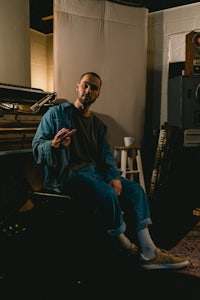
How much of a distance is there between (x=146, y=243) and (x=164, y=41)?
9.82 ft

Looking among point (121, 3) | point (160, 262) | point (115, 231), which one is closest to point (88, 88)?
point (115, 231)

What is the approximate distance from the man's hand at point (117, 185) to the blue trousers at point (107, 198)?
0.27 feet

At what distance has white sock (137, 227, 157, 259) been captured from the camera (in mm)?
1781

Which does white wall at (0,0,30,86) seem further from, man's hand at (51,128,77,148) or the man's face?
man's hand at (51,128,77,148)

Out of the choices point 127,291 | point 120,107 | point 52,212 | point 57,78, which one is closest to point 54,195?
point 52,212

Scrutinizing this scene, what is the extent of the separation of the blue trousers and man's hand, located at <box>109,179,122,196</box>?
0.27 feet

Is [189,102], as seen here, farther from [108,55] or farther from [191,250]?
[191,250]

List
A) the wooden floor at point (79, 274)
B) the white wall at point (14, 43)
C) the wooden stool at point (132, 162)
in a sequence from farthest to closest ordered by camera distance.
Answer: the wooden stool at point (132, 162)
the white wall at point (14, 43)
the wooden floor at point (79, 274)

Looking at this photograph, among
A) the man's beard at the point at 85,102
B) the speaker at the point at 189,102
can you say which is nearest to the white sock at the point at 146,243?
the man's beard at the point at 85,102

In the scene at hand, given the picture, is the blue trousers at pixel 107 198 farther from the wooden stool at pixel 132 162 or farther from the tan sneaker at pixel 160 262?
the wooden stool at pixel 132 162

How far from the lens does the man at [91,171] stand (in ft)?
5.35

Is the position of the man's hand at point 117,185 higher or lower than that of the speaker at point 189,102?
lower

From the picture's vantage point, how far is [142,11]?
3.67 meters

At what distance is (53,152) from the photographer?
1.63 metres
